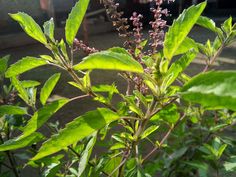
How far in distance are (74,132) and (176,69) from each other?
0.74 feet

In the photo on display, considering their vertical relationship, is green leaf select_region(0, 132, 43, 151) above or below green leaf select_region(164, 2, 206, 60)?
below

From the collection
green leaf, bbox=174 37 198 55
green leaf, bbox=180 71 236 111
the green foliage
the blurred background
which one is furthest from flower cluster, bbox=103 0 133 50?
the blurred background

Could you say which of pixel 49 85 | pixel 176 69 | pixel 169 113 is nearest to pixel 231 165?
pixel 169 113

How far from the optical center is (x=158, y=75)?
1.57 feet

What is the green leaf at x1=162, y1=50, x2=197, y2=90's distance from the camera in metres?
0.51

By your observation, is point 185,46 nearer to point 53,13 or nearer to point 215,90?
point 215,90

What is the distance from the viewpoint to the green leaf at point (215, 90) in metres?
0.33

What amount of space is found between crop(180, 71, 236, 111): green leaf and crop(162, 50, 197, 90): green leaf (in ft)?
0.43

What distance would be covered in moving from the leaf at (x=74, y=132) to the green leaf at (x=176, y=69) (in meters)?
0.13

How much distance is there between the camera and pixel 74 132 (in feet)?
1.44

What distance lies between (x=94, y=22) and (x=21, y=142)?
23.8 feet

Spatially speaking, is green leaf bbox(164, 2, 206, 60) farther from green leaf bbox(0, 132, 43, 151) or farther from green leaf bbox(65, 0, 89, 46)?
green leaf bbox(0, 132, 43, 151)

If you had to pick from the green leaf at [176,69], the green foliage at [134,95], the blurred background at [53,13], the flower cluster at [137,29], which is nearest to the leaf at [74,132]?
the green foliage at [134,95]

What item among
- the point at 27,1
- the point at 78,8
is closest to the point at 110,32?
the point at 27,1
